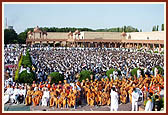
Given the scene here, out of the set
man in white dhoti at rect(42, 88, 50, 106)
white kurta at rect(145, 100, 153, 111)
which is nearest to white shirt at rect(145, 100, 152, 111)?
white kurta at rect(145, 100, 153, 111)

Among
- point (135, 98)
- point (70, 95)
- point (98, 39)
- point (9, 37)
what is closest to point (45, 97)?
point (70, 95)

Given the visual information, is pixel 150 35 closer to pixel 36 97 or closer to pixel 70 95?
pixel 70 95

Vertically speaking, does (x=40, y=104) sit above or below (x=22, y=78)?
below

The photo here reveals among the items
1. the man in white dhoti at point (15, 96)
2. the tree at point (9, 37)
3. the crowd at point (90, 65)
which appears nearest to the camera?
the man in white dhoti at point (15, 96)

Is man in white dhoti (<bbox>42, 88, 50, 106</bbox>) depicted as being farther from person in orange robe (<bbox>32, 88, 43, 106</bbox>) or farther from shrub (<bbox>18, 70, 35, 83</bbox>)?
shrub (<bbox>18, 70, 35, 83</bbox>)

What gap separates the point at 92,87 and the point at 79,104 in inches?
34.5

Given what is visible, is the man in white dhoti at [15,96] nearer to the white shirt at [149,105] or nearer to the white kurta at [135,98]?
the white kurta at [135,98]

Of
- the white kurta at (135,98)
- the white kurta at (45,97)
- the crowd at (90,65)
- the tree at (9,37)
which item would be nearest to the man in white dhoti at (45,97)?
the white kurta at (45,97)

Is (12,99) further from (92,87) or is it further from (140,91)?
(140,91)

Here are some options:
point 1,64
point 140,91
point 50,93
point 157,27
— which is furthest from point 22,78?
point 157,27

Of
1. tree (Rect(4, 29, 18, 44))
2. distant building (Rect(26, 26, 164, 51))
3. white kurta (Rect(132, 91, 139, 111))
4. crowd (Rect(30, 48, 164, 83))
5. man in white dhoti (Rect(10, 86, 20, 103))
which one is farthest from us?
tree (Rect(4, 29, 18, 44))

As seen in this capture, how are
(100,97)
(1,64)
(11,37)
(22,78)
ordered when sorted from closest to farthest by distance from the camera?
(1,64), (100,97), (22,78), (11,37)

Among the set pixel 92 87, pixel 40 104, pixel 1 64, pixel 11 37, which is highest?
pixel 11 37

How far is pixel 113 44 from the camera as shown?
166 feet
